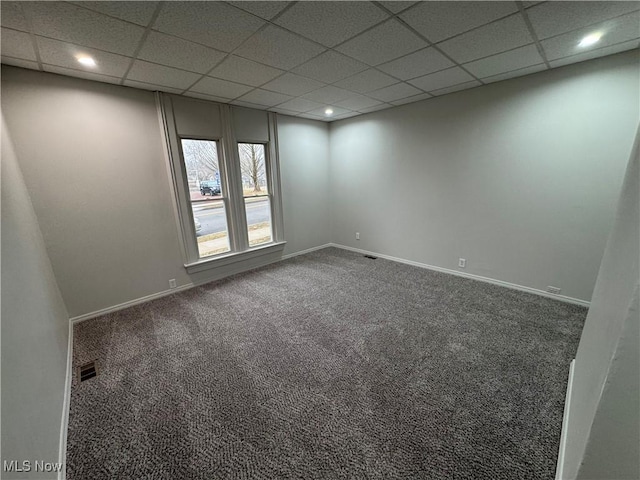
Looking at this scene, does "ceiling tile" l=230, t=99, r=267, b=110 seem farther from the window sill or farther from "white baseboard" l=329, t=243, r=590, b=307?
"white baseboard" l=329, t=243, r=590, b=307

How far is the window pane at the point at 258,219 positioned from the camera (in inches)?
168

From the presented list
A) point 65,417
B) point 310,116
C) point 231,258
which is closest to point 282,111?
point 310,116

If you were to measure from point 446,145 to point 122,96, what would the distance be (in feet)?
13.5

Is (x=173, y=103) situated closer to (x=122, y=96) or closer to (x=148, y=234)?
(x=122, y=96)

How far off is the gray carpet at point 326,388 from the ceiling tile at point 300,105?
2742 mm

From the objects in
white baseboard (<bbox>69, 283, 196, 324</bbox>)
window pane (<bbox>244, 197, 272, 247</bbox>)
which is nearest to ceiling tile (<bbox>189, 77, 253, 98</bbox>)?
window pane (<bbox>244, 197, 272, 247</bbox>)

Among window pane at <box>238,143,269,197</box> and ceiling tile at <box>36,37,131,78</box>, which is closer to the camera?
ceiling tile at <box>36,37,131,78</box>

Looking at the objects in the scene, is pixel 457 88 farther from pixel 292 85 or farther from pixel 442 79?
pixel 292 85

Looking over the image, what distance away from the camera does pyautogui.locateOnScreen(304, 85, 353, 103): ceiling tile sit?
3070mm

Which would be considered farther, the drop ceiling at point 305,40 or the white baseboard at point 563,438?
the drop ceiling at point 305,40

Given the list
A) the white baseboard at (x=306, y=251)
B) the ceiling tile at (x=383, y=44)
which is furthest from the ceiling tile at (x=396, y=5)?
the white baseboard at (x=306, y=251)

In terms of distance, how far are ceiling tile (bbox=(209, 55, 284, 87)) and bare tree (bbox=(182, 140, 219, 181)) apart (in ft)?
3.75

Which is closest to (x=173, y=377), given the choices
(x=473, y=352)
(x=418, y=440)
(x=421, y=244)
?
(x=418, y=440)

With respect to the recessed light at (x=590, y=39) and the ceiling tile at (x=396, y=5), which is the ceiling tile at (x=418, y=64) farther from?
the recessed light at (x=590, y=39)
